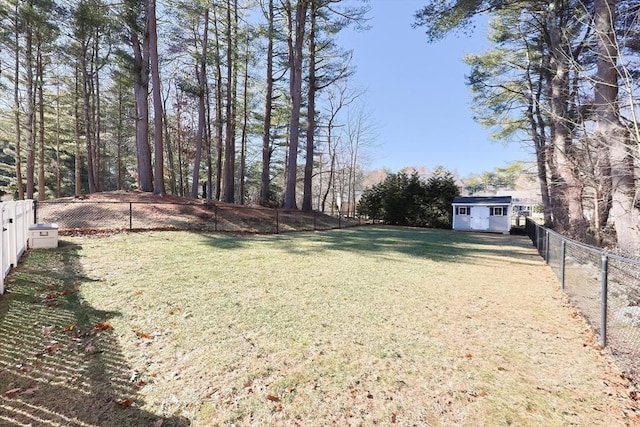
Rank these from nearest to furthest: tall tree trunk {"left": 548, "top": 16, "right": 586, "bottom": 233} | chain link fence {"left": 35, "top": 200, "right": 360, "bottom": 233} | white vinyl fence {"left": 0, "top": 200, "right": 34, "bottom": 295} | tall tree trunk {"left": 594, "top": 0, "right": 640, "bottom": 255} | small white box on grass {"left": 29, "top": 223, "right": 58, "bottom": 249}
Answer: white vinyl fence {"left": 0, "top": 200, "right": 34, "bottom": 295} < tall tree trunk {"left": 594, "top": 0, "right": 640, "bottom": 255} < small white box on grass {"left": 29, "top": 223, "right": 58, "bottom": 249} < tall tree trunk {"left": 548, "top": 16, "right": 586, "bottom": 233} < chain link fence {"left": 35, "top": 200, "right": 360, "bottom": 233}

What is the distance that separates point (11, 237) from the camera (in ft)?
15.5

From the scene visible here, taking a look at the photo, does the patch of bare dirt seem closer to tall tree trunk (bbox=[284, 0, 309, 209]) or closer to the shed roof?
tall tree trunk (bbox=[284, 0, 309, 209])

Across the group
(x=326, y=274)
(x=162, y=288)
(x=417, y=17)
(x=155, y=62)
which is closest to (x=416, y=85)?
(x=417, y=17)

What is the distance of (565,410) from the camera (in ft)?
7.11

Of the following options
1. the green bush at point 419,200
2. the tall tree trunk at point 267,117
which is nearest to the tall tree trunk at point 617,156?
the tall tree trunk at point 267,117

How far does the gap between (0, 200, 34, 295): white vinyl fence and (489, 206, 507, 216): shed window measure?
22.0 meters

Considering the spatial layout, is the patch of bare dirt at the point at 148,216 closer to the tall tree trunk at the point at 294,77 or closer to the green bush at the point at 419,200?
the tall tree trunk at the point at 294,77

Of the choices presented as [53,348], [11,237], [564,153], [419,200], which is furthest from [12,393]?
[419,200]

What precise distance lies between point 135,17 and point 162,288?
1221 centimetres

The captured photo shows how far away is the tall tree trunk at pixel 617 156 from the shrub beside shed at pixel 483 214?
1470 centimetres

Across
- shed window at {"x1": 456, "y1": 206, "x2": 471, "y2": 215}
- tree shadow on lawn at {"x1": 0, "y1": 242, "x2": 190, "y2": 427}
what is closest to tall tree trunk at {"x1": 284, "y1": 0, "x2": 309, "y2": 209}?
shed window at {"x1": 456, "y1": 206, "x2": 471, "y2": 215}

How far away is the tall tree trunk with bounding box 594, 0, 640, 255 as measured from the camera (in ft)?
17.9

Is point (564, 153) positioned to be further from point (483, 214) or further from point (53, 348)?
point (483, 214)

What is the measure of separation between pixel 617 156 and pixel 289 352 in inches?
273
